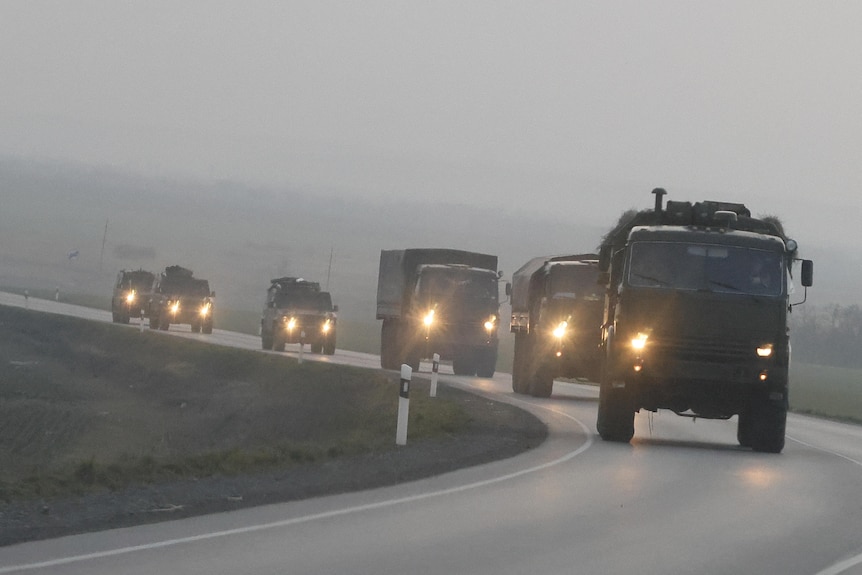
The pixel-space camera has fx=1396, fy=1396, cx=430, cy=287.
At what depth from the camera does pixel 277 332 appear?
51.5m

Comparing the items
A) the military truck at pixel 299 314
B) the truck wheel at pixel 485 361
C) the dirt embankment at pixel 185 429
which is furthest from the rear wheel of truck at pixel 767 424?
the military truck at pixel 299 314

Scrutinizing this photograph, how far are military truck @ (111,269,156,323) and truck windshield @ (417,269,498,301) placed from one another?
2888 centimetres

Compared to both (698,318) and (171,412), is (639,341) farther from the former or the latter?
(171,412)

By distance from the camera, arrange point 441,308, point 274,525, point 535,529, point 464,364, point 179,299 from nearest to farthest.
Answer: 1. point 274,525
2. point 535,529
3. point 441,308
4. point 464,364
5. point 179,299

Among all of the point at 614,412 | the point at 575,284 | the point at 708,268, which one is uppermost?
the point at 575,284

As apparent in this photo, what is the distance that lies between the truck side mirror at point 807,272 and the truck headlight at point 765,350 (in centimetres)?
98

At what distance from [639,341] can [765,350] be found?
5.58 feet

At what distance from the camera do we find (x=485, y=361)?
43500 millimetres

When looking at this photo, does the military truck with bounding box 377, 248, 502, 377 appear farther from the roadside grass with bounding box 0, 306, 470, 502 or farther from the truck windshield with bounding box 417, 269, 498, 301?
the roadside grass with bounding box 0, 306, 470, 502

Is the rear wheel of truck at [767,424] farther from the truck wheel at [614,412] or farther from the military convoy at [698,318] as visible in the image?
the truck wheel at [614,412]

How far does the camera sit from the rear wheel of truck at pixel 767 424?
19875 mm

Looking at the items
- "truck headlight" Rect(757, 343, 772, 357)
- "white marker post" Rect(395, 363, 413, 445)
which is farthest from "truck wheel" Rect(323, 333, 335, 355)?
"truck headlight" Rect(757, 343, 772, 357)

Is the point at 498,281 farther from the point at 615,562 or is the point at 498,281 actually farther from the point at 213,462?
the point at 615,562

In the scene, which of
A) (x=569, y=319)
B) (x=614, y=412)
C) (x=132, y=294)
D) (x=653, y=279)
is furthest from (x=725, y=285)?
(x=132, y=294)
